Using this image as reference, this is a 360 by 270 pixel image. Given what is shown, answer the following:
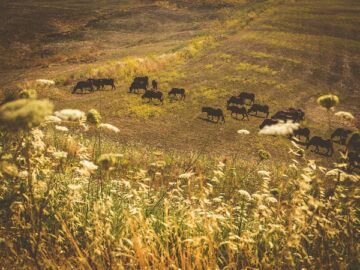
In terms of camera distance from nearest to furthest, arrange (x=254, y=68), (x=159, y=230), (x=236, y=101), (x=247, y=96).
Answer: (x=159, y=230)
(x=236, y=101)
(x=247, y=96)
(x=254, y=68)

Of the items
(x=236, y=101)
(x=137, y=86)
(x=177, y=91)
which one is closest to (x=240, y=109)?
(x=236, y=101)

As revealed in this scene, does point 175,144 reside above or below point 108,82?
below

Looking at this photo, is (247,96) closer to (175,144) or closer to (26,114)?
(175,144)

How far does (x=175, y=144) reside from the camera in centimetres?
1583

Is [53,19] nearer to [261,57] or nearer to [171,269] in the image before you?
[261,57]

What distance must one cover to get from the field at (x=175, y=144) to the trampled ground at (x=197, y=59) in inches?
6.7

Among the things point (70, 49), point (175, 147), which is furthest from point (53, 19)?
point (175, 147)

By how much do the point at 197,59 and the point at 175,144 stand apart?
17364 millimetres

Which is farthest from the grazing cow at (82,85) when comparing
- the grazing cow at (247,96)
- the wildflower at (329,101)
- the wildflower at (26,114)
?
the wildflower at (26,114)

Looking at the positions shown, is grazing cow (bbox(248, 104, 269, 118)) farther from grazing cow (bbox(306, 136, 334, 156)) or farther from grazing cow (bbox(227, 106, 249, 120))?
grazing cow (bbox(306, 136, 334, 156))

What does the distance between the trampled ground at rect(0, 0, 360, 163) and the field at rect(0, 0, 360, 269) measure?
0.17m

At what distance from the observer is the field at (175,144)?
387 centimetres

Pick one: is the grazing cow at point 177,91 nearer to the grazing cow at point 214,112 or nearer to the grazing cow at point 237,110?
the grazing cow at point 214,112

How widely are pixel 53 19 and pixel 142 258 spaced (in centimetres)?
5705
